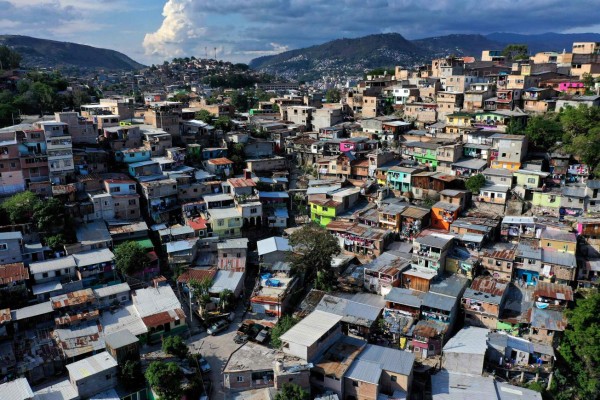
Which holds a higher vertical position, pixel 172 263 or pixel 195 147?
pixel 195 147

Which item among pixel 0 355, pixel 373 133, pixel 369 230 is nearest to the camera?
pixel 0 355

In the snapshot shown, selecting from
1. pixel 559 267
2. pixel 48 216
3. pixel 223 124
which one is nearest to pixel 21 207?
pixel 48 216

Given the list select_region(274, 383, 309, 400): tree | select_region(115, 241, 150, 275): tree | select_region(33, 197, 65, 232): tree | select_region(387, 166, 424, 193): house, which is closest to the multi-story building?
select_region(33, 197, 65, 232): tree

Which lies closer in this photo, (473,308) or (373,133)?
(473,308)

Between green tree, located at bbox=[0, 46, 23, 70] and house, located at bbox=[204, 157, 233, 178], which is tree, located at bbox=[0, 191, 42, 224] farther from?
green tree, located at bbox=[0, 46, 23, 70]

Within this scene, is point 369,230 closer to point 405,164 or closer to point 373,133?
point 405,164

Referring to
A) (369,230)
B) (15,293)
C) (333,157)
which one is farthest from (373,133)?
(15,293)
